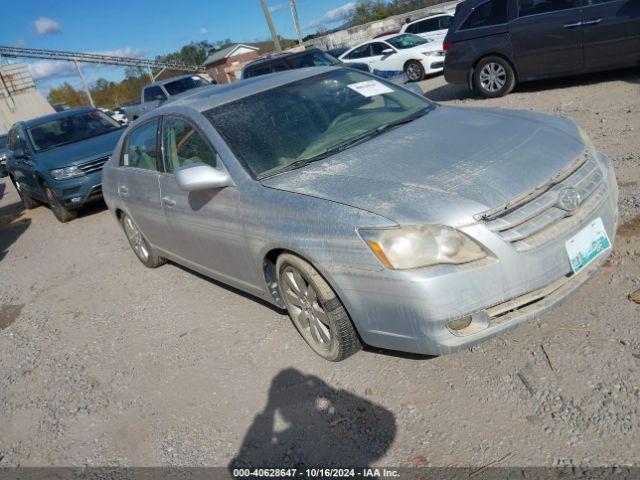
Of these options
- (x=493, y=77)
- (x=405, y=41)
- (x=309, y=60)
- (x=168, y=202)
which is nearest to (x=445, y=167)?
(x=168, y=202)

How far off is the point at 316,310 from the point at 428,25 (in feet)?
58.3

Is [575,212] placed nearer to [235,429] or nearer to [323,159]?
[323,159]

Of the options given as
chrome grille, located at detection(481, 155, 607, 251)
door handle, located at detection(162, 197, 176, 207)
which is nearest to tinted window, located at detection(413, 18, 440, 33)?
door handle, located at detection(162, 197, 176, 207)

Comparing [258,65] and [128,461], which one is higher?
[258,65]

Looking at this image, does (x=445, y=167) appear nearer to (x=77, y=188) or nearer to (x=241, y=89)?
(x=241, y=89)

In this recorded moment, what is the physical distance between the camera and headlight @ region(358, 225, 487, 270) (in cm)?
242

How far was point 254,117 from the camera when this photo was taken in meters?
3.58

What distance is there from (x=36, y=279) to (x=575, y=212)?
19.9 feet

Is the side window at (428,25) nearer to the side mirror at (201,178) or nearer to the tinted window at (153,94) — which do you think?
the tinted window at (153,94)

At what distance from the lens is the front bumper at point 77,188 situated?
8.45m

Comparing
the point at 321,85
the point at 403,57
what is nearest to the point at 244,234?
the point at 321,85

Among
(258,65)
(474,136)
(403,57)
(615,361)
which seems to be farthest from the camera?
(403,57)

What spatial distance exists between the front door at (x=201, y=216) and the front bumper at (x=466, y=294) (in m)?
1.01

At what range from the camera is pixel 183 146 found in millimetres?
3885
